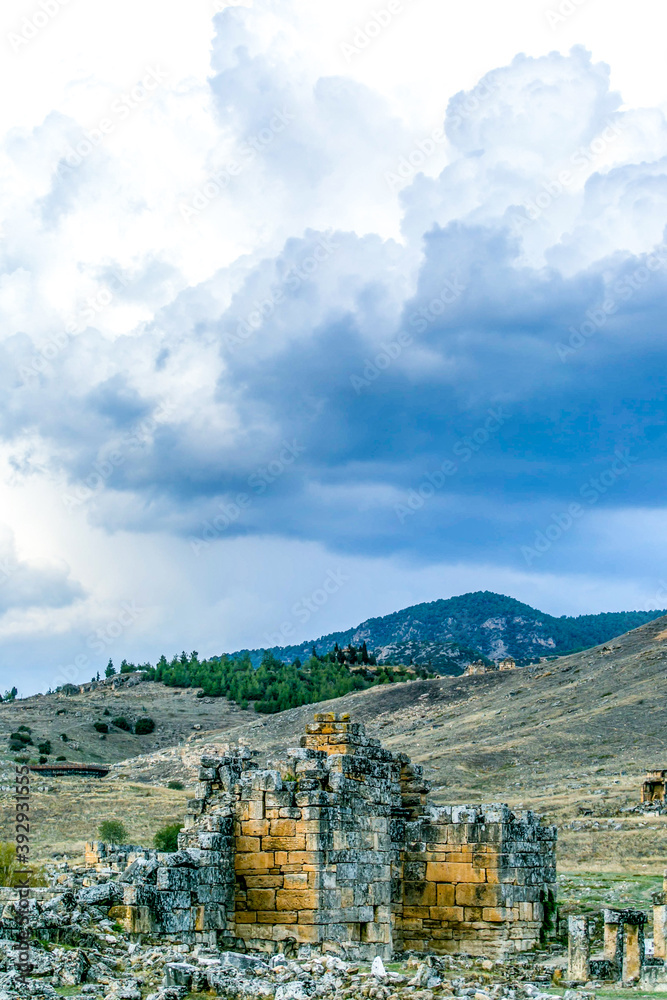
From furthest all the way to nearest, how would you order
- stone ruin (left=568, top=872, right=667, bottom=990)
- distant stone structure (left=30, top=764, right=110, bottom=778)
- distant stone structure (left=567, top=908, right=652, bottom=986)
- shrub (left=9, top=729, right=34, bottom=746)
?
shrub (left=9, top=729, right=34, bottom=746) → distant stone structure (left=30, top=764, right=110, bottom=778) → distant stone structure (left=567, top=908, right=652, bottom=986) → stone ruin (left=568, top=872, right=667, bottom=990)

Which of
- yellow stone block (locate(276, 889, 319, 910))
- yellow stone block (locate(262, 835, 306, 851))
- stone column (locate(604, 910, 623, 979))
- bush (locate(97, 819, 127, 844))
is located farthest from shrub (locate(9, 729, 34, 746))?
stone column (locate(604, 910, 623, 979))

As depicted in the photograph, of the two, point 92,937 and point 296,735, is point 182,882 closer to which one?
point 92,937

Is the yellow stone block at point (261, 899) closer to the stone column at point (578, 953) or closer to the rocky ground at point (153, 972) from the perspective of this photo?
the rocky ground at point (153, 972)

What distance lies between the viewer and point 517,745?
6531 centimetres

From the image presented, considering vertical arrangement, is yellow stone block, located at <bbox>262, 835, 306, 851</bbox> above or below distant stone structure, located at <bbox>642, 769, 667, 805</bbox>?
above

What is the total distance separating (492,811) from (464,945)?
2.14 m

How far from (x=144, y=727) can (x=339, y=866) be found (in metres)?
112

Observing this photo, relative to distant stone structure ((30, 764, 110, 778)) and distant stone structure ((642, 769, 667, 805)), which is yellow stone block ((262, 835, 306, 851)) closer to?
distant stone structure ((642, 769, 667, 805))

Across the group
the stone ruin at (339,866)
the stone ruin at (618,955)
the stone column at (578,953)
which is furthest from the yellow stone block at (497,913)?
the stone column at (578,953)

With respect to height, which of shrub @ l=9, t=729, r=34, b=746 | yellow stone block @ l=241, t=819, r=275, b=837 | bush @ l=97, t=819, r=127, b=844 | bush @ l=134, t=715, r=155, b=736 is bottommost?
bush @ l=97, t=819, r=127, b=844

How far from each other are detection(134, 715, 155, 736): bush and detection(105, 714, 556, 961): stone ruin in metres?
108

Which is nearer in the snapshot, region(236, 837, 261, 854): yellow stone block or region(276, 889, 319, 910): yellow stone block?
region(276, 889, 319, 910): yellow stone block

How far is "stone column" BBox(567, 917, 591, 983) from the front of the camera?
14870mm

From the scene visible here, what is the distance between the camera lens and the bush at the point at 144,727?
12256 cm
